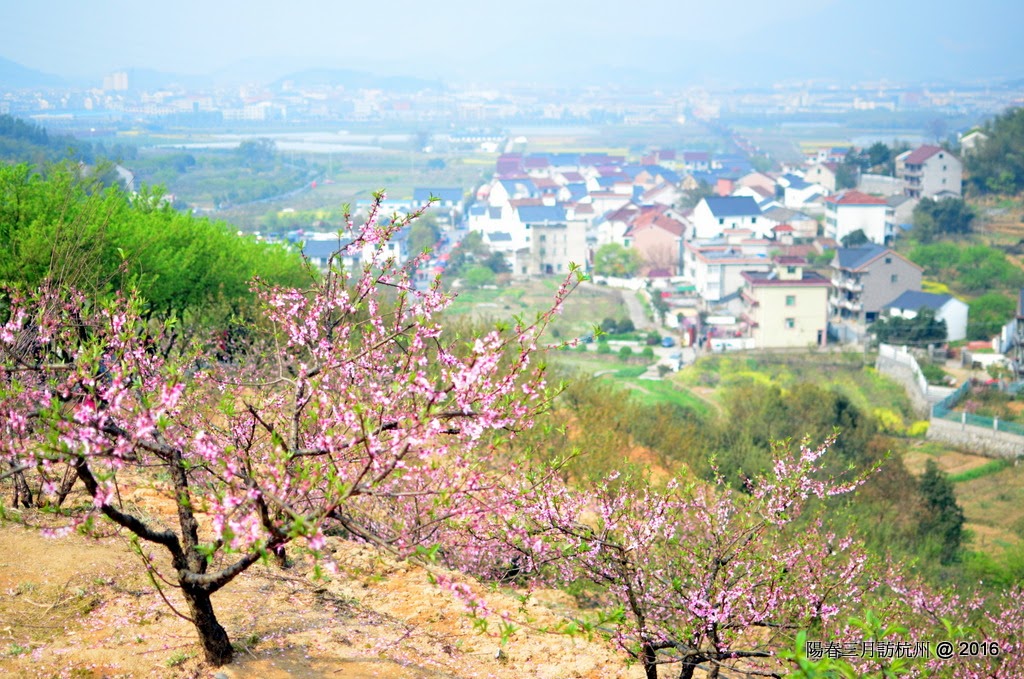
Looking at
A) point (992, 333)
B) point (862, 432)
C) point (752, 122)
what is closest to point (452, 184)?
point (992, 333)

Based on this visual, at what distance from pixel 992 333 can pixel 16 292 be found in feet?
96.5

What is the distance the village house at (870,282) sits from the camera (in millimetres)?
32375

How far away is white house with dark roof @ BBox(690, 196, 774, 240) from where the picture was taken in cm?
4700

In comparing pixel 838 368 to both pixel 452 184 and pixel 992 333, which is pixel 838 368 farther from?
pixel 452 184

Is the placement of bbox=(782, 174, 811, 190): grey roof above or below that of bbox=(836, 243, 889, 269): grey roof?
above

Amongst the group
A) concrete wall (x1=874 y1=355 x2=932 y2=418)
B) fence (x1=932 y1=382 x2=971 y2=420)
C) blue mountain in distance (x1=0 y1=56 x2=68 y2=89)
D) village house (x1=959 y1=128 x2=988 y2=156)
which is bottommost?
concrete wall (x1=874 y1=355 x2=932 y2=418)

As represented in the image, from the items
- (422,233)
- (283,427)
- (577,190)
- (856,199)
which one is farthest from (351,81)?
(283,427)

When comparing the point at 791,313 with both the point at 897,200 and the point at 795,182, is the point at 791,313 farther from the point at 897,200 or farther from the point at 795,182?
the point at 795,182

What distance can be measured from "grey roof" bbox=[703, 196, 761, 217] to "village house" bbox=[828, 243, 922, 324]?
14.7 metres

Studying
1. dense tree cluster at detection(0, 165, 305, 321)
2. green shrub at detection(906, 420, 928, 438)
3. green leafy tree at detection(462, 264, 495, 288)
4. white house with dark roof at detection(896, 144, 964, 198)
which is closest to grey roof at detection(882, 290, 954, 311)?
green shrub at detection(906, 420, 928, 438)

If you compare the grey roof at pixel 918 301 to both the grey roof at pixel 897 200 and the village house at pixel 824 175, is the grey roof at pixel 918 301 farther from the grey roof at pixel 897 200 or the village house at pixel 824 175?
the village house at pixel 824 175

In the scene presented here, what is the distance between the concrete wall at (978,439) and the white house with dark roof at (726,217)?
25218mm

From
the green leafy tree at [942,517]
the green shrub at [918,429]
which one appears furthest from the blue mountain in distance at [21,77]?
the green leafy tree at [942,517]

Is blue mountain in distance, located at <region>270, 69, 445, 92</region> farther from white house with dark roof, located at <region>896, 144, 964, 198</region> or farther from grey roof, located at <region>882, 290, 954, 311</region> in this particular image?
grey roof, located at <region>882, 290, 954, 311</region>
